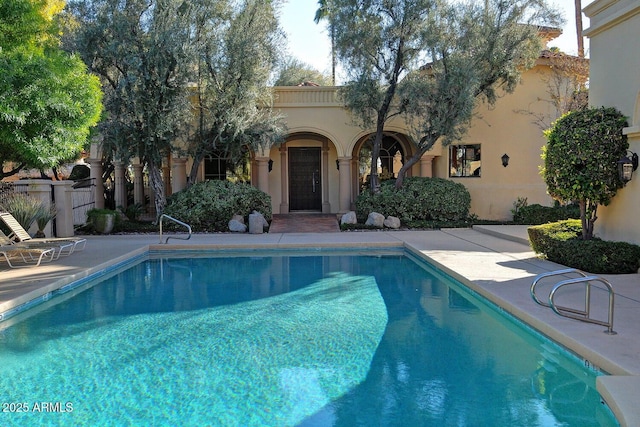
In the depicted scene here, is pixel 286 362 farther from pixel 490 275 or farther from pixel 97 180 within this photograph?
pixel 97 180

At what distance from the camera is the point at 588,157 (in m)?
8.88

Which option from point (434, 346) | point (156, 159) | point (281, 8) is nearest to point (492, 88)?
point (281, 8)

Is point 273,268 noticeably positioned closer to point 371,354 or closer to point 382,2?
point 371,354

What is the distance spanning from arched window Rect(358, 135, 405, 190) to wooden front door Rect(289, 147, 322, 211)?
1.87 metres

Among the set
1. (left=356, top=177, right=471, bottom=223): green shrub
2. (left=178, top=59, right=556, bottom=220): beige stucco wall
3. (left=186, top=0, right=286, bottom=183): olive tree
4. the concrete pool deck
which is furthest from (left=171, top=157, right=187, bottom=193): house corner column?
(left=356, top=177, right=471, bottom=223): green shrub

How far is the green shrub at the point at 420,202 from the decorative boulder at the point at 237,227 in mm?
4054

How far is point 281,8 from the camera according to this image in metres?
16.6

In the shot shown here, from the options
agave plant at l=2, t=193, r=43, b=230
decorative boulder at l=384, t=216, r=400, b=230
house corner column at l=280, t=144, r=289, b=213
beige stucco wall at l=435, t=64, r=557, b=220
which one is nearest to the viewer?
agave plant at l=2, t=193, r=43, b=230

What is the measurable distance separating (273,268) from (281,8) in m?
9.70

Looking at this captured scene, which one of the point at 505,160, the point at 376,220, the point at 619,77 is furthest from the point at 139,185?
the point at 619,77

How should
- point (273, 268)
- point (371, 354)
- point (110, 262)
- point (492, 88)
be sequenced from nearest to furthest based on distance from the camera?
1. point (371, 354)
2. point (110, 262)
3. point (273, 268)
4. point (492, 88)

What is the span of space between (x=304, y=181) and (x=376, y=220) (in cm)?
532

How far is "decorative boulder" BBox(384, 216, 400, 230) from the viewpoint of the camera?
53.8 feet

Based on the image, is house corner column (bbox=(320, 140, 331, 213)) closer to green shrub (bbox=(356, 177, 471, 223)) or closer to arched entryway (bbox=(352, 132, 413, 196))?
arched entryway (bbox=(352, 132, 413, 196))
